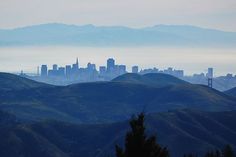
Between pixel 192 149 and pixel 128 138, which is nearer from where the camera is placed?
pixel 128 138

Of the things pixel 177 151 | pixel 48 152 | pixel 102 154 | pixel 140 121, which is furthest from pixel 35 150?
pixel 140 121

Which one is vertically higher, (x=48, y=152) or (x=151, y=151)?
(x=151, y=151)

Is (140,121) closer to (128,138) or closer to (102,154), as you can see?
(128,138)

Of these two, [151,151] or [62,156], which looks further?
[62,156]

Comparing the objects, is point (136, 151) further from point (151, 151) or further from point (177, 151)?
point (177, 151)

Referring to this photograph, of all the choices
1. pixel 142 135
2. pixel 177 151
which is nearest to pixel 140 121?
pixel 142 135

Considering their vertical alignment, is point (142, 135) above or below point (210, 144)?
above

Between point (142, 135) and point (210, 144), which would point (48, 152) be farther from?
point (142, 135)
